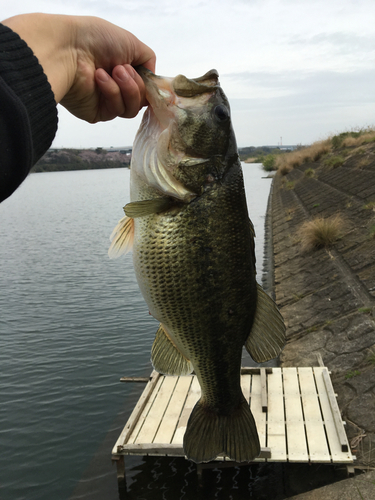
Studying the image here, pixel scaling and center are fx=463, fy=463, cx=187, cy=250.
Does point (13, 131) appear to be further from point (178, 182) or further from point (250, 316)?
point (250, 316)

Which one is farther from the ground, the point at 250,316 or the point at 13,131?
the point at 13,131

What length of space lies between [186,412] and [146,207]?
521 centimetres

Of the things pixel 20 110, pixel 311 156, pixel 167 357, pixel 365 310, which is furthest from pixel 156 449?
→ pixel 311 156

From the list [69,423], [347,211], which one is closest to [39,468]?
[69,423]

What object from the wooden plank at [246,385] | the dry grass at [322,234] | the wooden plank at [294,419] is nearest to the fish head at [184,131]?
the wooden plank at [294,419]

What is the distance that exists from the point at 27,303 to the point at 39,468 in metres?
7.72

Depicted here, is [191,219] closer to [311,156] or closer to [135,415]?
[135,415]

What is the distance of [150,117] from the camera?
2.30 meters

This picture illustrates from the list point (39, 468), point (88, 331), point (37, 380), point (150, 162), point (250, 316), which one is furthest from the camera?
point (88, 331)

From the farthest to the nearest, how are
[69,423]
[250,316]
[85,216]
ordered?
[85,216], [69,423], [250,316]

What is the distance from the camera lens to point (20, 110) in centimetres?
134

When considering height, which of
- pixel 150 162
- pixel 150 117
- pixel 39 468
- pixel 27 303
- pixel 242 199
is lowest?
pixel 39 468

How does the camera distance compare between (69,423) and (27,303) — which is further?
(27,303)

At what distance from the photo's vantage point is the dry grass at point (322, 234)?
42.2 feet
